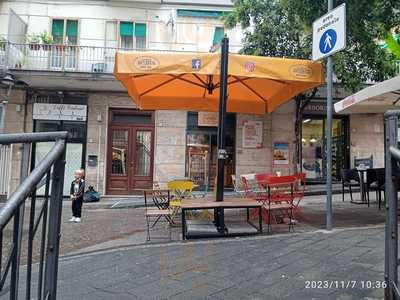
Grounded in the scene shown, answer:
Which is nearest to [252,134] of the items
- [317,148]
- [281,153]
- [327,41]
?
[281,153]

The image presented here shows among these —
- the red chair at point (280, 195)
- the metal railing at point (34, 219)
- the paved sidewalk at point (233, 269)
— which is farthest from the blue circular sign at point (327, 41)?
the metal railing at point (34, 219)

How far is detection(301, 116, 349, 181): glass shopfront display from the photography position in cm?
1836

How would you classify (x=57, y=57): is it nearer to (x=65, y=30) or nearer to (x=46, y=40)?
(x=46, y=40)

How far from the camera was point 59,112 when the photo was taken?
17047mm

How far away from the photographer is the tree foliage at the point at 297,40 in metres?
10.9

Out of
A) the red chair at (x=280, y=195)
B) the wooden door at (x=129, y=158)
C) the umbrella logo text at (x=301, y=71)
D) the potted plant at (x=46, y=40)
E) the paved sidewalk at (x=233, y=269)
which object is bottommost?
the paved sidewalk at (x=233, y=269)

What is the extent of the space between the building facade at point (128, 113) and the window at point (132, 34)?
0.13ft

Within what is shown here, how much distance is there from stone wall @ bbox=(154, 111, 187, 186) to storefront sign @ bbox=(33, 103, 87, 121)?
2979mm

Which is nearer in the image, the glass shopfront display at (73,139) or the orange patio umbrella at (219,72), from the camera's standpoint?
the orange patio umbrella at (219,72)

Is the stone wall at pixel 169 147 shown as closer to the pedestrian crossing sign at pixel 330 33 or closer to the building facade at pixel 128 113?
the building facade at pixel 128 113

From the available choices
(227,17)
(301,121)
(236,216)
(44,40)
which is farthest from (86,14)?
(236,216)

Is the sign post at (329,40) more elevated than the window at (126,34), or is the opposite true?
the window at (126,34)

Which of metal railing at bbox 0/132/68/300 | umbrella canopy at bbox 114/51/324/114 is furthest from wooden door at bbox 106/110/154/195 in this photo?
metal railing at bbox 0/132/68/300

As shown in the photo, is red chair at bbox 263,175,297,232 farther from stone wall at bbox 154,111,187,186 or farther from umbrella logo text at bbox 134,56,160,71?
stone wall at bbox 154,111,187,186
